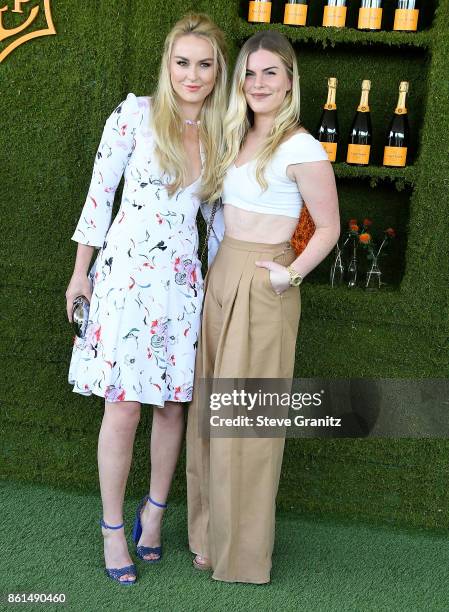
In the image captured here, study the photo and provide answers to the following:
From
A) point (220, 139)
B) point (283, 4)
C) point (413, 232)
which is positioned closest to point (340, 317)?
point (413, 232)

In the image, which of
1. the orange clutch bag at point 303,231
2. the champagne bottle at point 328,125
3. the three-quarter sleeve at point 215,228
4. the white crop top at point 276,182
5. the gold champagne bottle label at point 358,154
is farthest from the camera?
the champagne bottle at point 328,125

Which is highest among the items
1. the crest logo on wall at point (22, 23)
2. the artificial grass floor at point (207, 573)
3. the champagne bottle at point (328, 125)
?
the crest logo on wall at point (22, 23)

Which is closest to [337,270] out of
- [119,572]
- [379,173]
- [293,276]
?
[379,173]

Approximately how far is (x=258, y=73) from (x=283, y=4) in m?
0.93

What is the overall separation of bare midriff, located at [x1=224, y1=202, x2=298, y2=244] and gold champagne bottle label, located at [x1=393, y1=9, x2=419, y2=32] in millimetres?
934

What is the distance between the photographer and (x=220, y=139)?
7.28 feet

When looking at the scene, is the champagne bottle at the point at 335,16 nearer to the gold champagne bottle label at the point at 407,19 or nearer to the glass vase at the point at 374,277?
the gold champagne bottle label at the point at 407,19

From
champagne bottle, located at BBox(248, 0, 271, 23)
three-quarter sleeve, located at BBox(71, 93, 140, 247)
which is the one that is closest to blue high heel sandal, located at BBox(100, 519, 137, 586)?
three-quarter sleeve, located at BBox(71, 93, 140, 247)

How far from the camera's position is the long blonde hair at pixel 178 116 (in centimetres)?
212

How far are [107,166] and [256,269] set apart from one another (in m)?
0.52

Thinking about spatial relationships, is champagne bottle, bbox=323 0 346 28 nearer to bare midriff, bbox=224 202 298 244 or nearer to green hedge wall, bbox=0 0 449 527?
green hedge wall, bbox=0 0 449 527

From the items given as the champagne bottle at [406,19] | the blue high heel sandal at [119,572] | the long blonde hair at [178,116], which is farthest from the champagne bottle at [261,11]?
the blue high heel sandal at [119,572]

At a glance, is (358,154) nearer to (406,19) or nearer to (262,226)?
(406,19)

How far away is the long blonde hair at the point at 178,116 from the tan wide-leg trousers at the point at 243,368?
23 centimetres
